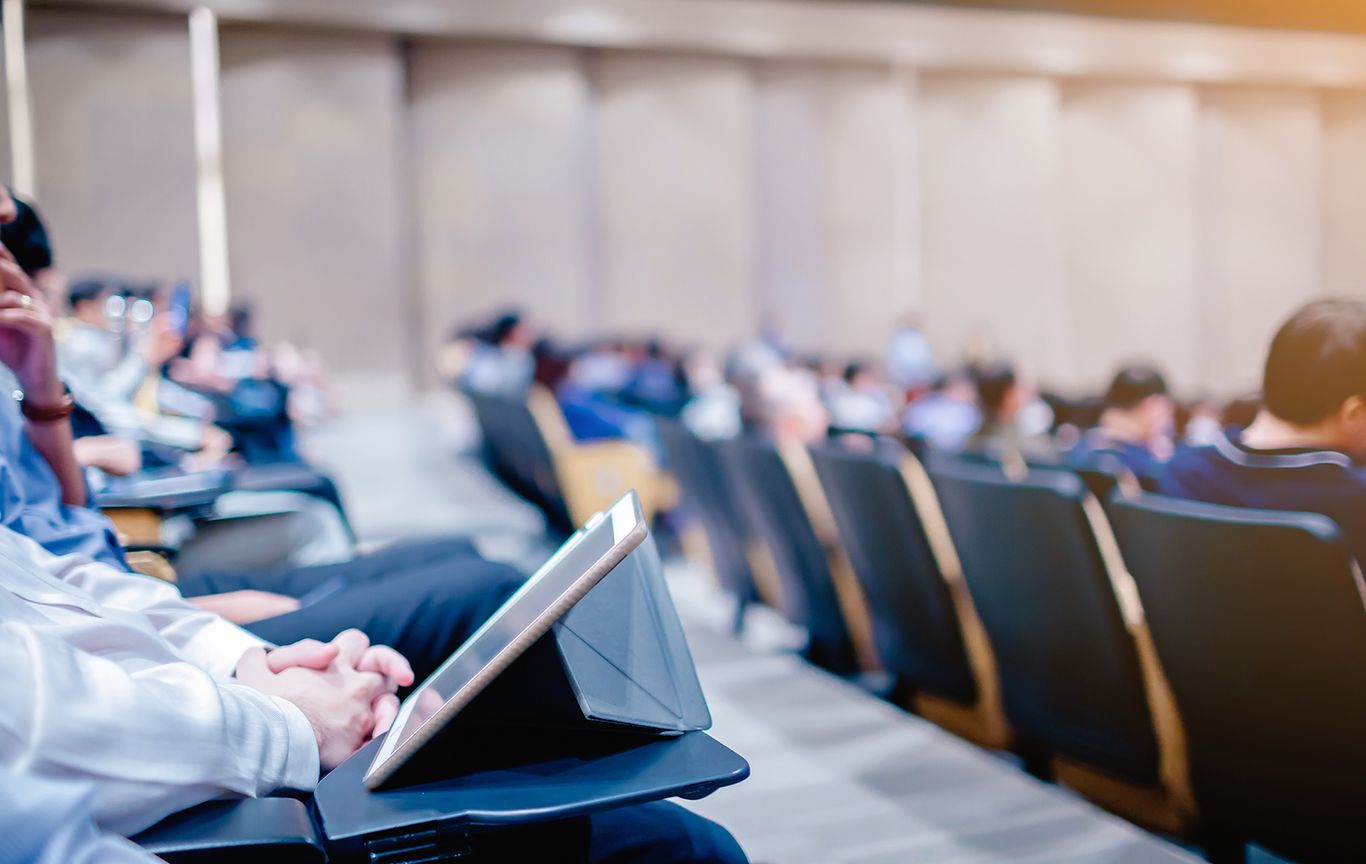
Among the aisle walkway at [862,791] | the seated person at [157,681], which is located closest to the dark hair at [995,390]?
the aisle walkway at [862,791]

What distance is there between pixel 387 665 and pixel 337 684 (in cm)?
6

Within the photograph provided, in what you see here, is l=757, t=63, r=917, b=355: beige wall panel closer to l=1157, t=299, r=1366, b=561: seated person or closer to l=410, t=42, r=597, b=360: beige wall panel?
l=410, t=42, r=597, b=360: beige wall panel

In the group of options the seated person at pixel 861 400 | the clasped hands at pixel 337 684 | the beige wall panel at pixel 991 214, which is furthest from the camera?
the beige wall panel at pixel 991 214

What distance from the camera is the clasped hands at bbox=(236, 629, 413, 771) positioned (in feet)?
3.68

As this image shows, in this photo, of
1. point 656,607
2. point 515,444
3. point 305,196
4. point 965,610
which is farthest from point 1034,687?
point 305,196

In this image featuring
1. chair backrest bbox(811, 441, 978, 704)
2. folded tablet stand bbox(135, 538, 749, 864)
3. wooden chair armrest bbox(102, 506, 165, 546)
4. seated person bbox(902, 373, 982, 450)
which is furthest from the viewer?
seated person bbox(902, 373, 982, 450)

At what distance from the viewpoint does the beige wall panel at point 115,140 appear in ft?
32.7

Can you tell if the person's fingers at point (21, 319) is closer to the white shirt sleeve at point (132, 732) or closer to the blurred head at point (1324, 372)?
Answer: the white shirt sleeve at point (132, 732)

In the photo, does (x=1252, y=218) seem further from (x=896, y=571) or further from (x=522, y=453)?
(x=896, y=571)

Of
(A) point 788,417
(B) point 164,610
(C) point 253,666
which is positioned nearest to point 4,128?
(A) point 788,417

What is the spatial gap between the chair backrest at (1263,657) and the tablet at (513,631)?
927mm

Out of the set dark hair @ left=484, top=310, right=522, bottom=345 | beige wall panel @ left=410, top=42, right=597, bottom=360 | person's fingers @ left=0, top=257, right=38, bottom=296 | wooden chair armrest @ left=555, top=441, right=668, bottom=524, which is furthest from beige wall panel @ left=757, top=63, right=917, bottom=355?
person's fingers @ left=0, top=257, right=38, bottom=296

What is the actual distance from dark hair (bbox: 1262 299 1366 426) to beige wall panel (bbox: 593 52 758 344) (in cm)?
1081

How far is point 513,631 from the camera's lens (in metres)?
0.96
